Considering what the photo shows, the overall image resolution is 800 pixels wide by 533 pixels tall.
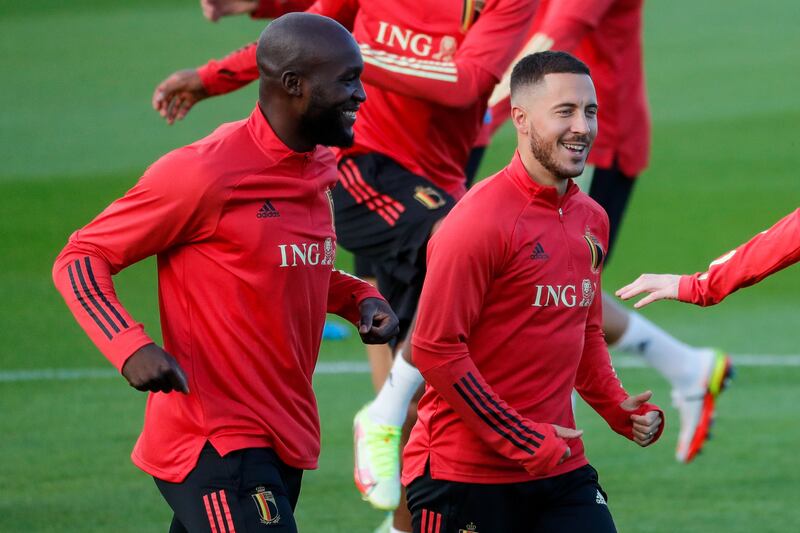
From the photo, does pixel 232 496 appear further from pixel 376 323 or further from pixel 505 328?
pixel 505 328

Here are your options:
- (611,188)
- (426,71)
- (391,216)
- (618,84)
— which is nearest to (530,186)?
(426,71)

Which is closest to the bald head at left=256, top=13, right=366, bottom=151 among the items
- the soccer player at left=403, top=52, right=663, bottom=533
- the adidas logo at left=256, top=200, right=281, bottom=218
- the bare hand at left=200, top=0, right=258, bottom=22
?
the adidas logo at left=256, top=200, right=281, bottom=218

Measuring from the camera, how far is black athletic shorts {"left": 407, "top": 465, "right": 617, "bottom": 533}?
4582 millimetres

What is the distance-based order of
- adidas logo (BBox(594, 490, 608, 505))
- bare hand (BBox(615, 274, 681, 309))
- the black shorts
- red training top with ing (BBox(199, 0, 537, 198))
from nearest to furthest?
adidas logo (BBox(594, 490, 608, 505)) < bare hand (BBox(615, 274, 681, 309)) < red training top with ing (BBox(199, 0, 537, 198)) < the black shorts

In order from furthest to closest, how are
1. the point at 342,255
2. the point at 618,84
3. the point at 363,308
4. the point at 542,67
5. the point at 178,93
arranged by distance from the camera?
the point at 342,255
the point at 618,84
the point at 178,93
the point at 363,308
the point at 542,67

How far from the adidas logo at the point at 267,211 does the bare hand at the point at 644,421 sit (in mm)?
1217

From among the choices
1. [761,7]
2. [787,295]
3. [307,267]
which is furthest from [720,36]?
[307,267]

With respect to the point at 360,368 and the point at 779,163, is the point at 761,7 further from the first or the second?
the point at 360,368

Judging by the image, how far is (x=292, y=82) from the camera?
14.7 ft

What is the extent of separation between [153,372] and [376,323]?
0.88m

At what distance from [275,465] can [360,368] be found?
5.83 metres

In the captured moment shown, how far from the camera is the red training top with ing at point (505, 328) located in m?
4.41

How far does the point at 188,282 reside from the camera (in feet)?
14.5

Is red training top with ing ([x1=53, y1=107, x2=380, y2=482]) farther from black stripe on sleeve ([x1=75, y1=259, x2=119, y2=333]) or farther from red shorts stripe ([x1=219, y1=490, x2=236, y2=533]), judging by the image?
red shorts stripe ([x1=219, y1=490, x2=236, y2=533])
